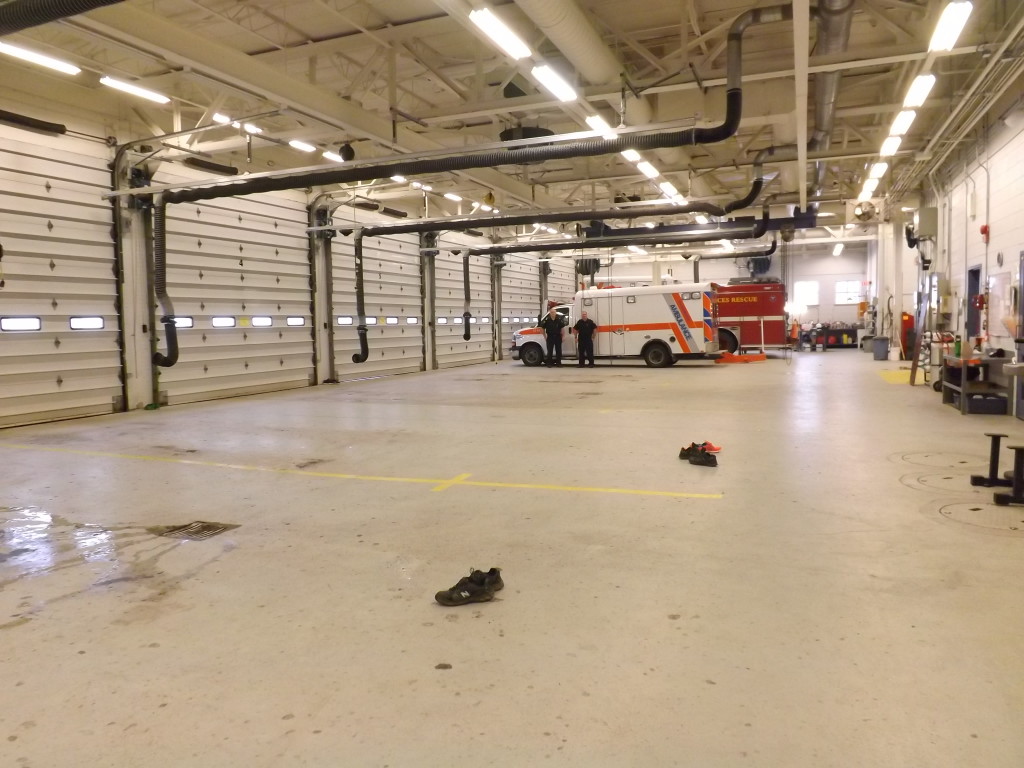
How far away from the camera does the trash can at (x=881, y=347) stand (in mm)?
18906

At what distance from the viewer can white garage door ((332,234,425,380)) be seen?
1507 centimetres

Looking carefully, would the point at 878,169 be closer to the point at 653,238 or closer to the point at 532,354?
the point at 653,238

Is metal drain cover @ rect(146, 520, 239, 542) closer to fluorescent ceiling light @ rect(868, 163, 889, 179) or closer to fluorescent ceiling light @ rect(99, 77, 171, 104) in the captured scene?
fluorescent ceiling light @ rect(99, 77, 171, 104)

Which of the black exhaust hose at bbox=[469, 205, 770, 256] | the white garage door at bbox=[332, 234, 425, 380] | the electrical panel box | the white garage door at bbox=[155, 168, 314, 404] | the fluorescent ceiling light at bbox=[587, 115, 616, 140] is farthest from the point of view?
the black exhaust hose at bbox=[469, 205, 770, 256]

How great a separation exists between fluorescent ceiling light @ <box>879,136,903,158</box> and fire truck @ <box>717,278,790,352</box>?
1003 cm

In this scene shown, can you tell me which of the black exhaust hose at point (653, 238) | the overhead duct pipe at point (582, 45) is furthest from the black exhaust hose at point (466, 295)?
the overhead duct pipe at point (582, 45)

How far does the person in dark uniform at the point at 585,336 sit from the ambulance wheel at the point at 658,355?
4.83 ft

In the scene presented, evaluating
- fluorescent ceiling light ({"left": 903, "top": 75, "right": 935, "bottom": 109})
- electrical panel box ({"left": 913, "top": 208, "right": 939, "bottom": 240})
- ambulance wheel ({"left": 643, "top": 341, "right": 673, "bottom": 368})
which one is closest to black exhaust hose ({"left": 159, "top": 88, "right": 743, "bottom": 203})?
fluorescent ceiling light ({"left": 903, "top": 75, "right": 935, "bottom": 109})

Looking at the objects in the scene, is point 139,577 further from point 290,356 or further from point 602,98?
point 290,356

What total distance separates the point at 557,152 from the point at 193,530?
6126 millimetres

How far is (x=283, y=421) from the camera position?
29.5 ft

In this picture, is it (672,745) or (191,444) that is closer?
(672,745)

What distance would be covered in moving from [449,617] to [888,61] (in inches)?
283

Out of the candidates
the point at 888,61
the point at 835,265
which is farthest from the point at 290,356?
the point at 835,265
